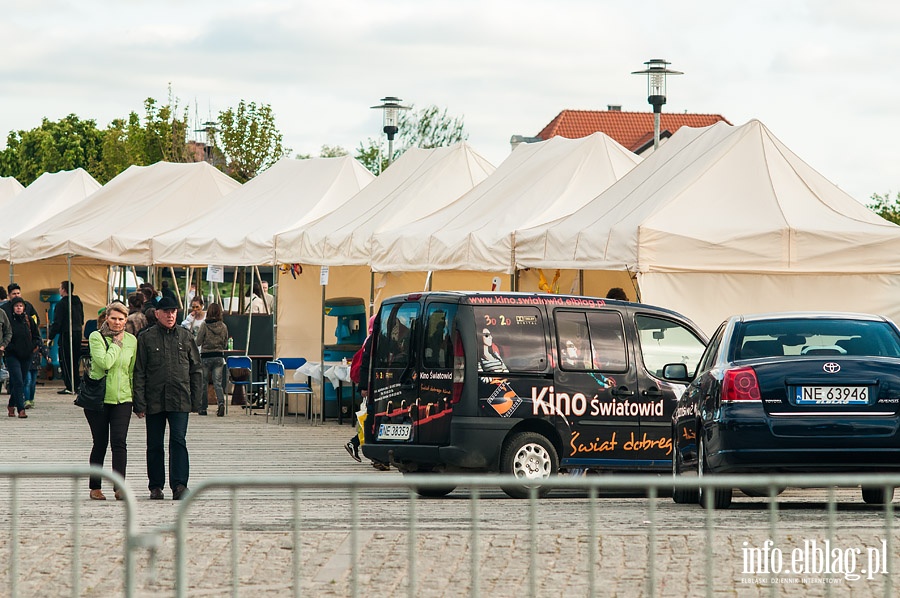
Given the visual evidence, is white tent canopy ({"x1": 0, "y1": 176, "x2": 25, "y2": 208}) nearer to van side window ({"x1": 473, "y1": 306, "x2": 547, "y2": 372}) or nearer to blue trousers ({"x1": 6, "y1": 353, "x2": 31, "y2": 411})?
blue trousers ({"x1": 6, "y1": 353, "x2": 31, "y2": 411})

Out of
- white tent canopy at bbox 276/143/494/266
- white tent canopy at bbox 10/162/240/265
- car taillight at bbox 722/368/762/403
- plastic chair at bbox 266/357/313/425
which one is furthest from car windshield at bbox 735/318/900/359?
white tent canopy at bbox 10/162/240/265

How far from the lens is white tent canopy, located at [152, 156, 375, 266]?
2567 centimetres

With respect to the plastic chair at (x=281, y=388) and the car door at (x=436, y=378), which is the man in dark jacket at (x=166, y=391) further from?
the plastic chair at (x=281, y=388)

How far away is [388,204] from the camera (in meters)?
24.5

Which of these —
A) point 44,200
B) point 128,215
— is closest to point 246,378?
point 128,215

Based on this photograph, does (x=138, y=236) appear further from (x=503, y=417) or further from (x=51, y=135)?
(x=51, y=135)

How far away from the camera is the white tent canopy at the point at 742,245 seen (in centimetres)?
1705

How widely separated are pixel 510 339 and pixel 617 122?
8241 centimetres

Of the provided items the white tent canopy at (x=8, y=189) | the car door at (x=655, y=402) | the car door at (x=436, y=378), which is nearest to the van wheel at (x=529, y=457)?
the car door at (x=436, y=378)

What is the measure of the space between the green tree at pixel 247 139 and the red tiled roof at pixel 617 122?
124ft

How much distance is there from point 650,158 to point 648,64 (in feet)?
19.5

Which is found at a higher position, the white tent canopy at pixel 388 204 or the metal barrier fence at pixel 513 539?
the white tent canopy at pixel 388 204

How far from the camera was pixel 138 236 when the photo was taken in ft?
95.2

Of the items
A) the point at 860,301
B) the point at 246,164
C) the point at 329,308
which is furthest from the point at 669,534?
the point at 246,164
